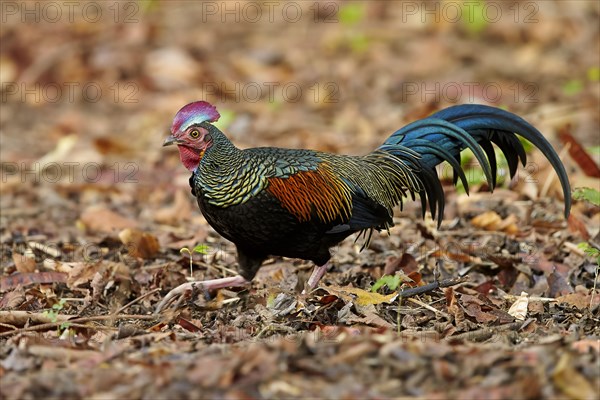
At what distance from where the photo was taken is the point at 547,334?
4.93 m

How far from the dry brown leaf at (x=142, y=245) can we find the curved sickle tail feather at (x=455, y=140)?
199 centimetres

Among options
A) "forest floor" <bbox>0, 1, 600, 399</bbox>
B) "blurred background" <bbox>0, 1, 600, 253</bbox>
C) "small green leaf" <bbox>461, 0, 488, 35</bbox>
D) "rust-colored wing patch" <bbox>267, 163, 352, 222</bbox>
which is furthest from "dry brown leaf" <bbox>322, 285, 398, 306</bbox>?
"small green leaf" <bbox>461, 0, 488, 35</bbox>

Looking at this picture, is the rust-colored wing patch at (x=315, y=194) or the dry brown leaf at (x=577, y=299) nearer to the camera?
the rust-colored wing patch at (x=315, y=194)

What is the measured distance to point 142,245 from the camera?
23.1 ft

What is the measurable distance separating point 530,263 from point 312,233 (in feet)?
6.03

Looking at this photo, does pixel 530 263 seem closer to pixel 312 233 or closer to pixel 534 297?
pixel 534 297

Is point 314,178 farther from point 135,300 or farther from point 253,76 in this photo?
point 253,76

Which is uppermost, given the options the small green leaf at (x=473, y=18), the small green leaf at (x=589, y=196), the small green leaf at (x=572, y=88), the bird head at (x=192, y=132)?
the small green leaf at (x=473, y=18)

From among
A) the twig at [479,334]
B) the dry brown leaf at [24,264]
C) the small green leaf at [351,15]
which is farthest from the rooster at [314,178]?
the small green leaf at [351,15]

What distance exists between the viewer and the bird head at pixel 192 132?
5.63 meters

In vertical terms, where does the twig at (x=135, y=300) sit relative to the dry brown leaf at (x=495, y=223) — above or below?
below

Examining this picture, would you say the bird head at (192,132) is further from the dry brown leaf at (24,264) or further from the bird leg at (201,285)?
the dry brown leaf at (24,264)

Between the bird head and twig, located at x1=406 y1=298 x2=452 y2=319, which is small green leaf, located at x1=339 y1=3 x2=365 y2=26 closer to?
the bird head

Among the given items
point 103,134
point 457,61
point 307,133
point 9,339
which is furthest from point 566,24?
point 9,339
